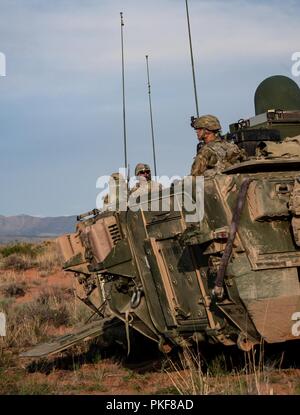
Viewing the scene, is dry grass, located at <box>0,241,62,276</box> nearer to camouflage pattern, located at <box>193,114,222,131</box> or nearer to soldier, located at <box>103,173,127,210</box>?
soldier, located at <box>103,173,127,210</box>

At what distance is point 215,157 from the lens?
27.4 feet

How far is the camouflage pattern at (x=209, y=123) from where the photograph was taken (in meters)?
8.95

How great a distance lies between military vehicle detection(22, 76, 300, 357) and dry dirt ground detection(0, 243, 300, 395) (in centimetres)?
39

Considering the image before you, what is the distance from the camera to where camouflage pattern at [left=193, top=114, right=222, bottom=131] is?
895 centimetres

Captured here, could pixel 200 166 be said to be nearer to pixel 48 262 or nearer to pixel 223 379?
pixel 223 379

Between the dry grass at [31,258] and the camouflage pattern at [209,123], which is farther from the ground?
the dry grass at [31,258]

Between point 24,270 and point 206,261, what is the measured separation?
18349 millimetres

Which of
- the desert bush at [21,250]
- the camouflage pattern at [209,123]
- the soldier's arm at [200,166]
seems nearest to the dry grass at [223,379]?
the soldier's arm at [200,166]

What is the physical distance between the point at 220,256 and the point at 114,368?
11.8ft

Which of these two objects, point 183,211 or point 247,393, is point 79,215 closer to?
point 183,211

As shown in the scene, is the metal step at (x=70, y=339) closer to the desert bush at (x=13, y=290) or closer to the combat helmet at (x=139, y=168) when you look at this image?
the combat helmet at (x=139, y=168)

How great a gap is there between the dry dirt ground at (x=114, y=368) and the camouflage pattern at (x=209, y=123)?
2.46 metres

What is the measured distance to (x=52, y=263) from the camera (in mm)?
26109
